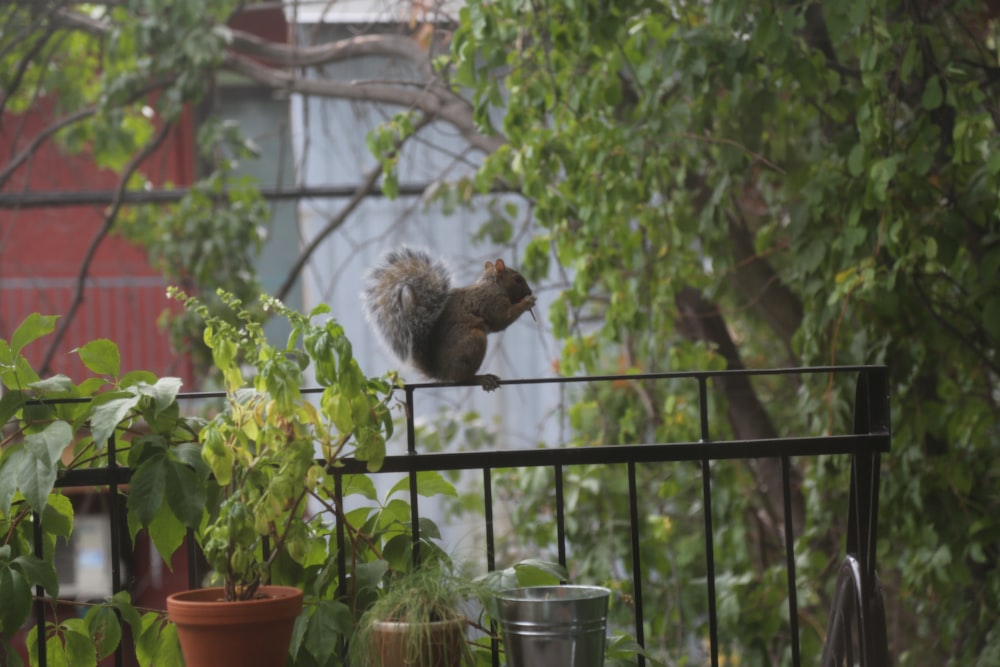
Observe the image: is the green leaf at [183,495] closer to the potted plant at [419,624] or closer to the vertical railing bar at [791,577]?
the potted plant at [419,624]

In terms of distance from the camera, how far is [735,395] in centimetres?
342

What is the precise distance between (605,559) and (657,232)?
1027 millimetres

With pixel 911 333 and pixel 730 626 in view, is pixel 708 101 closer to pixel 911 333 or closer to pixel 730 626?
pixel 911 333

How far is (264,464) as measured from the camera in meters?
1.29

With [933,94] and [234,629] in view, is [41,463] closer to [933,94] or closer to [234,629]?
[234,629]

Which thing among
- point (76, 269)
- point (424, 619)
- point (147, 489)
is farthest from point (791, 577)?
point (76, 269)

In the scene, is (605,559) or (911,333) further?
(605,559)

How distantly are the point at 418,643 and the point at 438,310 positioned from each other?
84 centimetres

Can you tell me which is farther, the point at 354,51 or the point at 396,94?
the point at 354,51

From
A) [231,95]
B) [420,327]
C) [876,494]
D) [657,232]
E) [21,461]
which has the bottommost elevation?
[876,494]

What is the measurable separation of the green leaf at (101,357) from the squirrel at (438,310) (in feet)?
1.70

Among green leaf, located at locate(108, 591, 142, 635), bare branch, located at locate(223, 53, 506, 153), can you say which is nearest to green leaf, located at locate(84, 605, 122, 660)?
green leaf, located at locate(108, 591, 142, 635)

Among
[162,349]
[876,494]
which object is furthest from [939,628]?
[162,349]

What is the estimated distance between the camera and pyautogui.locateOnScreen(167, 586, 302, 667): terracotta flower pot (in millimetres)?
1229
